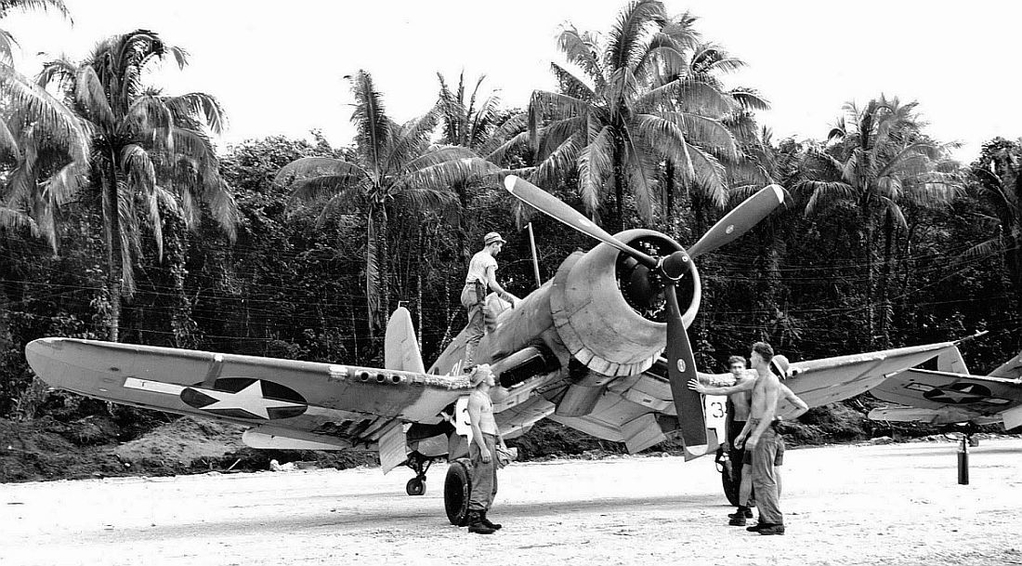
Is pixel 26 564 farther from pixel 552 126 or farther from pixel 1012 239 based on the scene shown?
pixel 1012 239

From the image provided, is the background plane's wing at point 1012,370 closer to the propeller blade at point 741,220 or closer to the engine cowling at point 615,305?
the propeller blade at point 741,220

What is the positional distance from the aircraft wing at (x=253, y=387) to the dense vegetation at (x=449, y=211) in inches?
554

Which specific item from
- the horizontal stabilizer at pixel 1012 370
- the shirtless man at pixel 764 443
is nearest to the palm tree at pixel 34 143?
the shirtless man at pixel 764 443

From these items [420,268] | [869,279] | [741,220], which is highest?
[420,268]

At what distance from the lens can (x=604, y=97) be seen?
30188 mm

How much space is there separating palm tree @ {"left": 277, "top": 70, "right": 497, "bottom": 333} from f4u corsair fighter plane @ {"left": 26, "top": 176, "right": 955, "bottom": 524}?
18.0 meters

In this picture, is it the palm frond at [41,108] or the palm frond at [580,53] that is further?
the palm frond at [580,53]

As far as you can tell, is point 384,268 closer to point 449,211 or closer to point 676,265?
point 449,211

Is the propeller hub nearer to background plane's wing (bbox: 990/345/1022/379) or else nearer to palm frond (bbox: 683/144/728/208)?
background plane's wing (bbox: 990/345/1022/379)

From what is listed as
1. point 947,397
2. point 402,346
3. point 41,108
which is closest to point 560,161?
point 947,397

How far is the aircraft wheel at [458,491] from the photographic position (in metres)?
9.86

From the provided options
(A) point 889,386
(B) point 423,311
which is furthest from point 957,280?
(B) point 423,311

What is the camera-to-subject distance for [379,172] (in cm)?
3100

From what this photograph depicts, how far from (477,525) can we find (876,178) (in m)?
32.8
